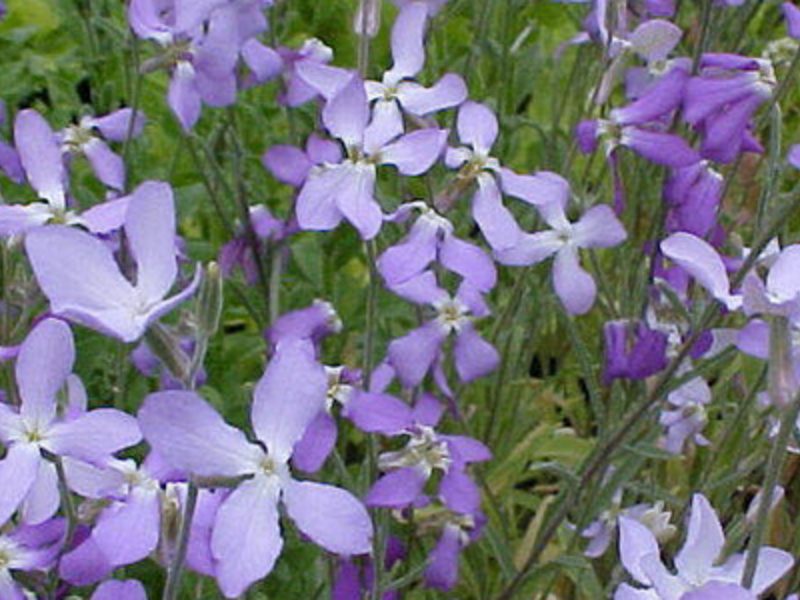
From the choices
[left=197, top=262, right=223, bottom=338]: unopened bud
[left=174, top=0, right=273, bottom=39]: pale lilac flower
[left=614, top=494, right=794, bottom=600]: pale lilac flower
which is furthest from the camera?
[left=174, top=0, right=273, bottom=39]: pale lilac flower

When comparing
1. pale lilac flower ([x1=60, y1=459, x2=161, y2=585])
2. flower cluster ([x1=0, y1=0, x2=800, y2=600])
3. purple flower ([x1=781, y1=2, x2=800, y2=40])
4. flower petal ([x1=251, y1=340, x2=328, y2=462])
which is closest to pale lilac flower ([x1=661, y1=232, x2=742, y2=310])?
flower cluster ([x1=0, y1=0, x2=800, y2=600])

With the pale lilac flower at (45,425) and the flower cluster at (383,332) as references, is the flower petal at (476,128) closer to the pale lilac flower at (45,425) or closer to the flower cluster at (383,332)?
the flower cluster at (383,332)

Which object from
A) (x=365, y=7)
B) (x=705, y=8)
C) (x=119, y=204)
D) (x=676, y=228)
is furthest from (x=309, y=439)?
(x=705, y=8)

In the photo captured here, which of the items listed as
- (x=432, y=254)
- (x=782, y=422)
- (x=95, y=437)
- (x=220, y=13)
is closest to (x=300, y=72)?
(x=220, y=13)

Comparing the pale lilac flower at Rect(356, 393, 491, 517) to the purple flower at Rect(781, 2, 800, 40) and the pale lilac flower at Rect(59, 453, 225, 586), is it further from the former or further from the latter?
the purple flower at Rect(781, 2, 800, 40)

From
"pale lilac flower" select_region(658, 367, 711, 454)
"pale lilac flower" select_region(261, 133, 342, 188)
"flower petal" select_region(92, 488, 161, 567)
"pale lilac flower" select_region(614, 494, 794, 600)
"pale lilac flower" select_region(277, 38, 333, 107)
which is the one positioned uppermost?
"pale lilac flower" select_region(277, 38, 333, 107)

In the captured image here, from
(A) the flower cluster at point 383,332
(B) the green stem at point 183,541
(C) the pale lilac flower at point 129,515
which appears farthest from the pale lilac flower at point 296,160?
(B) the green stem at point 183,541

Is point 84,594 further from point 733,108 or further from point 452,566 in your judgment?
point 733,108
